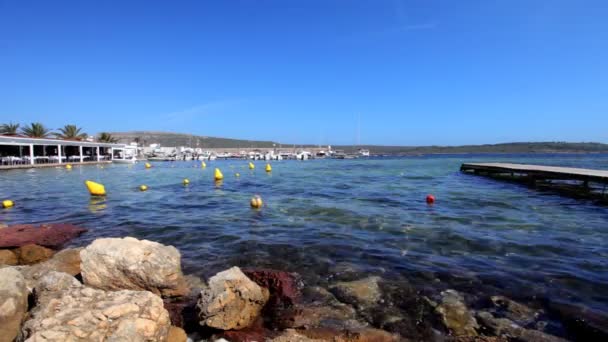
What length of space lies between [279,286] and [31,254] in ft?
22.0

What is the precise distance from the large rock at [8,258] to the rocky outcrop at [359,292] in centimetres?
754

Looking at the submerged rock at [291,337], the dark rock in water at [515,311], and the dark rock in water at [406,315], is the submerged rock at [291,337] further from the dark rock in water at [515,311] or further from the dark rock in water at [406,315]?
the dark rock in water at [515,311]

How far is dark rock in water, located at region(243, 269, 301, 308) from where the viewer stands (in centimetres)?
587

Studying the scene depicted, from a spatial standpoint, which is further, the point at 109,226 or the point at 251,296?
the point at 109,226

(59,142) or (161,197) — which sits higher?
(59,142)

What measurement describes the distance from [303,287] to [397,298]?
5.89 ft

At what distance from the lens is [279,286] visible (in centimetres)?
620

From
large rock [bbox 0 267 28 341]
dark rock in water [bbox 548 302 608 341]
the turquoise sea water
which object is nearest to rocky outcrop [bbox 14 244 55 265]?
the turquoise sea water

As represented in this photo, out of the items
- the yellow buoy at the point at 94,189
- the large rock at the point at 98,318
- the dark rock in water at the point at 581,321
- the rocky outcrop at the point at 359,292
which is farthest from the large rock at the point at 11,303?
the yellow buoy at the point at 94,189

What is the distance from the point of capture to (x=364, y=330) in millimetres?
5012

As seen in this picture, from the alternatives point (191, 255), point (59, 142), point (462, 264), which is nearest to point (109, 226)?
point (191, 255)

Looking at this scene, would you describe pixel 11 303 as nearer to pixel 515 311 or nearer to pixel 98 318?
pixel 98 318

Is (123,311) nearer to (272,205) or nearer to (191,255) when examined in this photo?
(191,255)

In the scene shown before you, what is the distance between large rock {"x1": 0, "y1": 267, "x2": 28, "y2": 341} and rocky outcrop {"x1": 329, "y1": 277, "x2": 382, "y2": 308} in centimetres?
472
